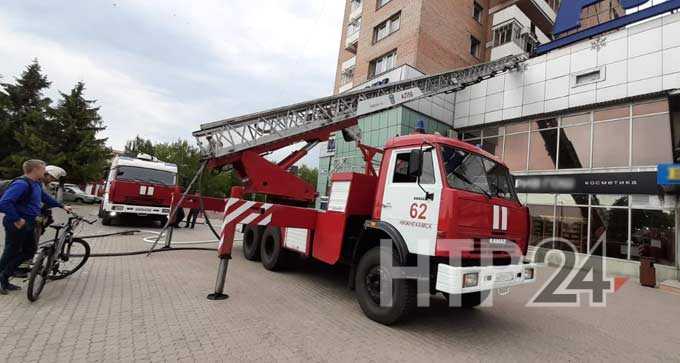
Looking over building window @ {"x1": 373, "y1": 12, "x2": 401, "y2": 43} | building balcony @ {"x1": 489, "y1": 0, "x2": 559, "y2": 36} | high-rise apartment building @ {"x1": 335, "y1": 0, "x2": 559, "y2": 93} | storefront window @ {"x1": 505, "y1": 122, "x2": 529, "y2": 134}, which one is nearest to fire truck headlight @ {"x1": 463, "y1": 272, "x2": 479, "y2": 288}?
storefront window @ {"x1": 505, "y1": 122, "x2": 529, "y2": 134}

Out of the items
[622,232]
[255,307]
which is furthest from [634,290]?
[255,307]

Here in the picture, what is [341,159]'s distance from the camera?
69.1ft

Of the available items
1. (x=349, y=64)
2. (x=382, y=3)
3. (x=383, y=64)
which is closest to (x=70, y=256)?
(x=383, y=64)

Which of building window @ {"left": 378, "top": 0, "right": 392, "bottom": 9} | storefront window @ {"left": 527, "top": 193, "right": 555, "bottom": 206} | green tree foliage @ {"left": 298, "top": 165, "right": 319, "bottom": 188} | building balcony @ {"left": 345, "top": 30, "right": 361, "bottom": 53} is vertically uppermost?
building window @ {"left": 378, "top": 0, "right": 392, "bottom": 9}

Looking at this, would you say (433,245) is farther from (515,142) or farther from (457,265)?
(515,142)

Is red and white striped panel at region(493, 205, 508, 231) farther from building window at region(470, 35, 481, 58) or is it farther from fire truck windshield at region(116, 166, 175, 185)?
building window at region(470, 35, 481, 58)

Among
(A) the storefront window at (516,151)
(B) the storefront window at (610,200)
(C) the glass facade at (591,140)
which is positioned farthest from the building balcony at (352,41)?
(B) the storefront window at (610,200)

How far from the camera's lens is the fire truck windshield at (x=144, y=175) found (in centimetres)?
1221

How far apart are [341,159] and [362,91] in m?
12.3

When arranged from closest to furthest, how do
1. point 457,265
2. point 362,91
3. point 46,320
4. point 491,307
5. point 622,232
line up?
point 46,320 < point 457,265 < point 491,307 < point 362,91 < point 622,232

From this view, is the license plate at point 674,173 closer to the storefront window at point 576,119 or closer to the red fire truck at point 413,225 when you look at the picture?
the storefront window at point 576,119

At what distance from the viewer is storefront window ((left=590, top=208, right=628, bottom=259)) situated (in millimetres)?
11922

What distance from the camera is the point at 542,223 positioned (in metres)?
14.2

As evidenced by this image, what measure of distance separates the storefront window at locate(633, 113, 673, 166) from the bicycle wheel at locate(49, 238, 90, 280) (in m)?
16.3
